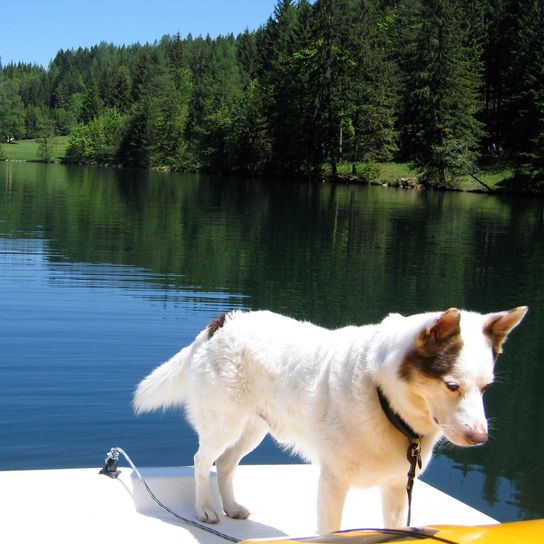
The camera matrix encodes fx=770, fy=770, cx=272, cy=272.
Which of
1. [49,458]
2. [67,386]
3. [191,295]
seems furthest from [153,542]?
[191,295]

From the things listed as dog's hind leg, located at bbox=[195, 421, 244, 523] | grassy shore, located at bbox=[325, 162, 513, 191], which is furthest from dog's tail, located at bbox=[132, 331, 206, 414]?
grassy shore, located at bbox=[325, 162, 513, 191]

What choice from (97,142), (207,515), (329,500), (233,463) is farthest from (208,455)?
(97,142)

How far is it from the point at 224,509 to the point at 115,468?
3.07ft

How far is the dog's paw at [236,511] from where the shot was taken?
18.4ft

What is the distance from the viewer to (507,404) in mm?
12109

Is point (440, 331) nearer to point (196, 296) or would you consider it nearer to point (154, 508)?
point (154, 508)

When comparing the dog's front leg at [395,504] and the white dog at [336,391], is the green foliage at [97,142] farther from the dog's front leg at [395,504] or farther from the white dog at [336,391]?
the dog's front leg at [395,504]

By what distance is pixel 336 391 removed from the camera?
14.4 feet

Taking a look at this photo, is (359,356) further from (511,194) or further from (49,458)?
(511,194)

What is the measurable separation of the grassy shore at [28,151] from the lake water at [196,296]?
97249 mm

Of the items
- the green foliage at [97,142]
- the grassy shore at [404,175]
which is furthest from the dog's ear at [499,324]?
the green foliage at [97,142]

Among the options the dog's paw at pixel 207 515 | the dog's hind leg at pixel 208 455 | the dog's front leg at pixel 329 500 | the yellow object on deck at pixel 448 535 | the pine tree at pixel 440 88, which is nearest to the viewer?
the yellow object on deck at pixel 448 535

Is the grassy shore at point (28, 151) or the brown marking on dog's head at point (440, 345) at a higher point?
the grassy shore at point (28, 151)

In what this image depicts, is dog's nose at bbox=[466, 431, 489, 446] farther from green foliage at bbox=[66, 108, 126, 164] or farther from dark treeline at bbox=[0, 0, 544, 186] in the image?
green foliage at bbox=[66, 108, 126, 164]
